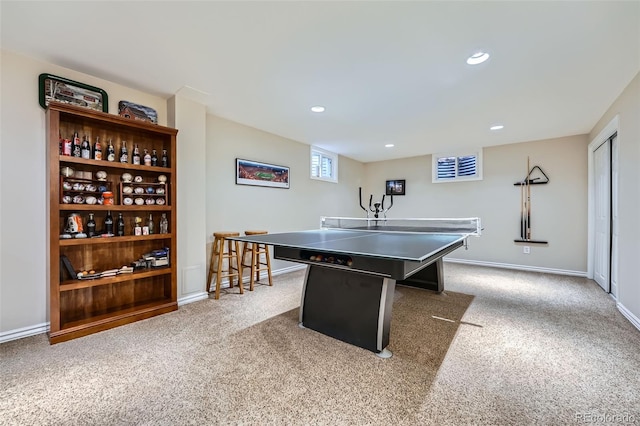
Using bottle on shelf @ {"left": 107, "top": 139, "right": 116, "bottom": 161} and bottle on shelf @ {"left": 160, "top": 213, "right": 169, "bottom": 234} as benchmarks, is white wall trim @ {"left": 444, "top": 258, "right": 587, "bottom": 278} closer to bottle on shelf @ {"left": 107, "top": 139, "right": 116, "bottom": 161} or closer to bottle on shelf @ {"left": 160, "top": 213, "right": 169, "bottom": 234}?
bottle on shelf @ {"left": 160, "top": 213, "right": 169, "bottom": 234}

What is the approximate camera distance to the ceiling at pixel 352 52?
1747 millimetres

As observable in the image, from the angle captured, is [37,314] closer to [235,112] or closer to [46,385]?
[46,385]

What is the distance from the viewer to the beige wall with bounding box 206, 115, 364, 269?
12.0ft

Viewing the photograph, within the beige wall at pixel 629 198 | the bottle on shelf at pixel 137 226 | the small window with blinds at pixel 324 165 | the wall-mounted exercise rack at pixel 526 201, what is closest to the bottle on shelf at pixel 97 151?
the bottle on shelf at pixel 137 226

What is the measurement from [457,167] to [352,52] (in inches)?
172

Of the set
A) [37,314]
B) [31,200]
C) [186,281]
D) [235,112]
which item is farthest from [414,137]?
[37,314]

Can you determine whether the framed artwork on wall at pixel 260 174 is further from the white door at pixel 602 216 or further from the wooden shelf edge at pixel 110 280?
the white door at pixel 602 216

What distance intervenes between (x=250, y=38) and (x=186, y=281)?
8.50 feet

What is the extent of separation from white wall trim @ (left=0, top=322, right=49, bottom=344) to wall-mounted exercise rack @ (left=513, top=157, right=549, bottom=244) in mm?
6565

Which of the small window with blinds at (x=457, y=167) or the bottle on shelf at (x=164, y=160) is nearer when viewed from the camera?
the bottle on shelf at (x=164, y=160)

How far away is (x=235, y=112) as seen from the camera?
3510 millimetres

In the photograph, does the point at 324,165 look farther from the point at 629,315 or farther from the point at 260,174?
the point at 629,315

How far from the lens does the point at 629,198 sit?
2.63m

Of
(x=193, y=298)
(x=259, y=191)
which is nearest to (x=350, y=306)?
(x=193, y=298)
